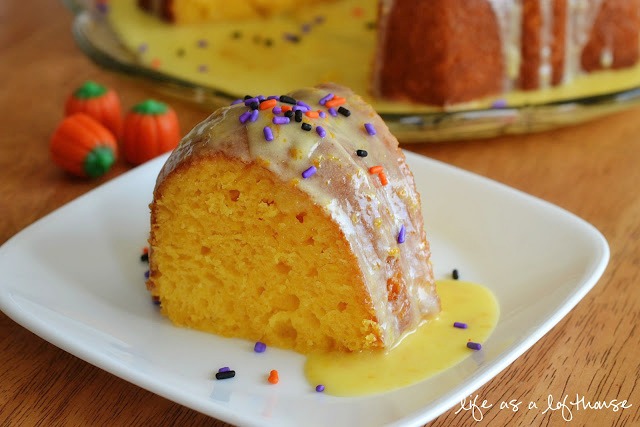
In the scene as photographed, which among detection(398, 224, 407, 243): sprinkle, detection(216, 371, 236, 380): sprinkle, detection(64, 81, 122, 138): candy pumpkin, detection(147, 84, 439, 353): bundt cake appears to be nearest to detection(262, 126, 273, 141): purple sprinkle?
detection(147, 84, 439, 353): bundt cake

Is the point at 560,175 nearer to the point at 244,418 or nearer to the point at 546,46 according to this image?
the point at 546,46

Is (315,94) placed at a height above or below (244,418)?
above

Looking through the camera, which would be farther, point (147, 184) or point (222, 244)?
point (147, 184)

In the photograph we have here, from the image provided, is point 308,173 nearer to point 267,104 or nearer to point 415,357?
point 267,104

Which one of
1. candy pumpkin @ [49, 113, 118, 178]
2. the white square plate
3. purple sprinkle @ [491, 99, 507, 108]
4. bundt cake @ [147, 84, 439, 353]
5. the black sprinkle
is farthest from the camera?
purple sprinkle @ [491, 99, 507, 108]

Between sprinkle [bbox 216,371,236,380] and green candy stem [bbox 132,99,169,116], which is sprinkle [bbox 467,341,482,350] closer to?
sprinkle [bbox 216,371,236,380]

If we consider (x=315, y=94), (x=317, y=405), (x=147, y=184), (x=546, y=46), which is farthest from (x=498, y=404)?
(x=546, y=46)

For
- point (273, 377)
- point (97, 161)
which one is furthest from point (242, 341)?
point (97, 161)
